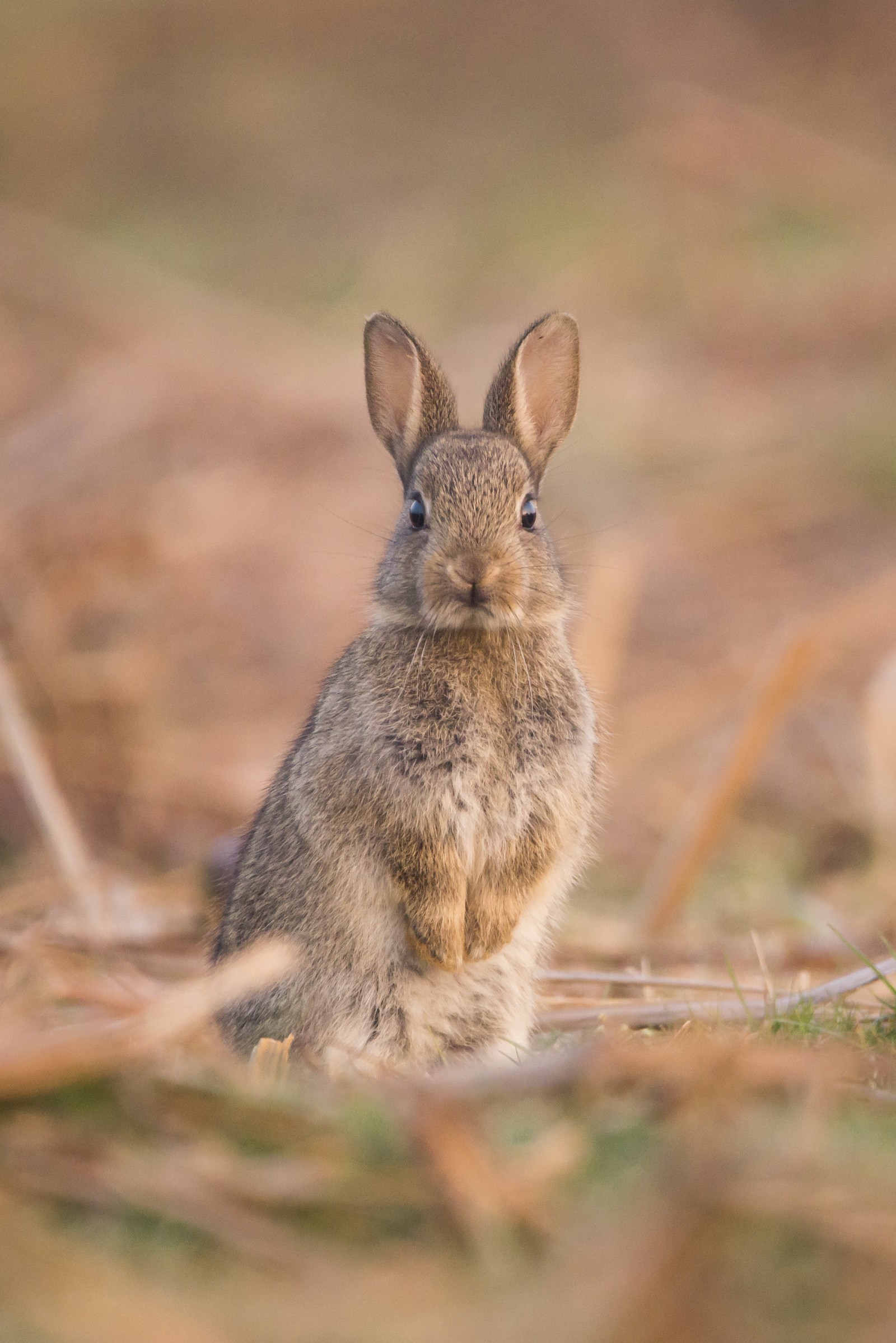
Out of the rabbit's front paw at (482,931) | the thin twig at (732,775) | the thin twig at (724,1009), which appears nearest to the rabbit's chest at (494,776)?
the rabbit's front paw at (482,931)

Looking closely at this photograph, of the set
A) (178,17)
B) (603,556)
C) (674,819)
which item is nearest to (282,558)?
(603,556)

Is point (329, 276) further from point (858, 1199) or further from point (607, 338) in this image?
point (858, 1199)

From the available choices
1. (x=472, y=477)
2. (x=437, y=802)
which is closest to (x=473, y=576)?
(x=472, y=477)

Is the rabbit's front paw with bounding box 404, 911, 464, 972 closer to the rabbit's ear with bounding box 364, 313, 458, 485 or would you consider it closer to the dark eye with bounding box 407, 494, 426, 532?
the dark eye with bounding box 407, 494, 426, 532

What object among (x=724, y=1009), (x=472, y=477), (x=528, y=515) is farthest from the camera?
(x=528, y=515)

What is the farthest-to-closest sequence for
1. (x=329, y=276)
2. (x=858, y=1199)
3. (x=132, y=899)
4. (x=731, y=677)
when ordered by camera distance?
(x=329, y=276) → (x=731, y=677) → (x=132, y=899) → (x=858, y=1199)

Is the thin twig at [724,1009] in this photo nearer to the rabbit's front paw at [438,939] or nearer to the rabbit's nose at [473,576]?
the rabbit's front paw at [438,939]

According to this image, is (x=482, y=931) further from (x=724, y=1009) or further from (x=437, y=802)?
(x=724, y=1009)
